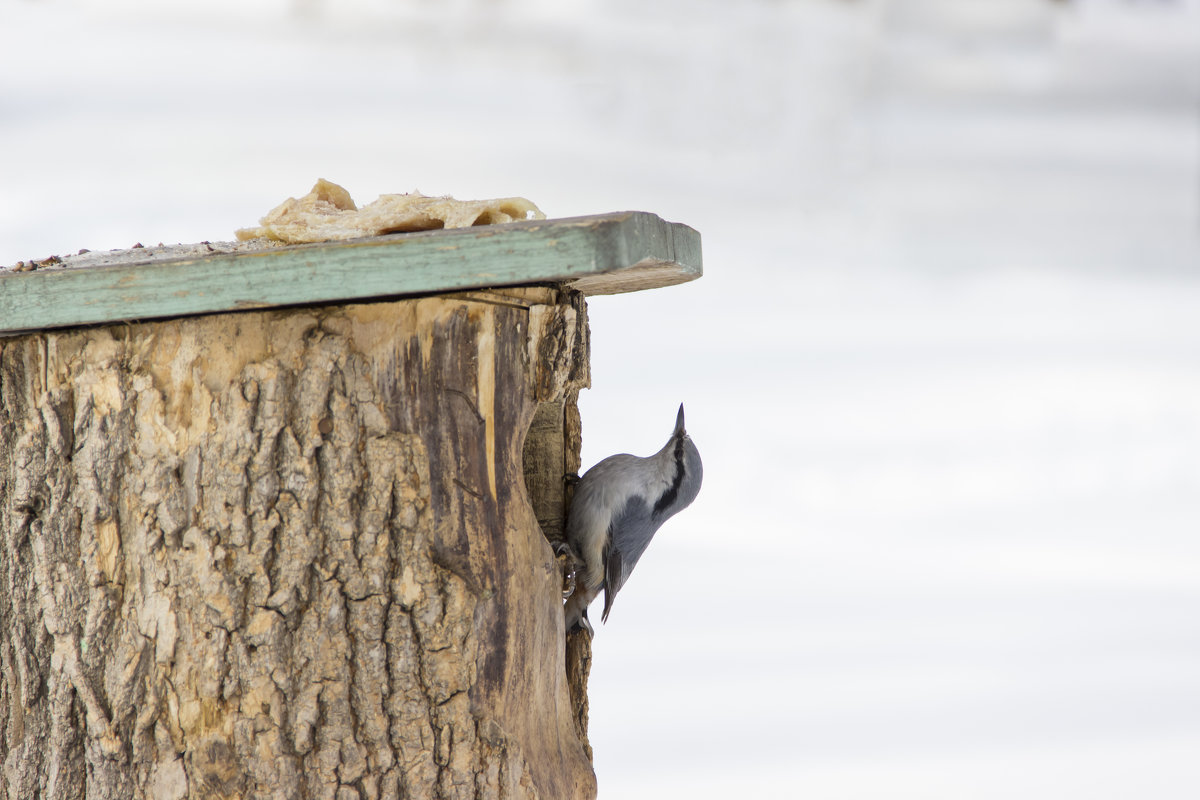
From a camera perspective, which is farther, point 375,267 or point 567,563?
point 567,563

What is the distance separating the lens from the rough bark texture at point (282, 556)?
2.17 metres

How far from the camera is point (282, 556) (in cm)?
217

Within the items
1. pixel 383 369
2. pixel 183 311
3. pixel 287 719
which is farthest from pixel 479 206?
pixel 287 719

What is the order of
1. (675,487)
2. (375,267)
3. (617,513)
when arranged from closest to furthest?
(375,267), (617,513), (675,487)

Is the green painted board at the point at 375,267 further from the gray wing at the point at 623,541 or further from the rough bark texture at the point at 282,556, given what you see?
the gray wing at the point at 623,541

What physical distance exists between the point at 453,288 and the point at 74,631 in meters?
1.08

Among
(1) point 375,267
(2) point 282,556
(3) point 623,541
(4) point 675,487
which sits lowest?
(2) point 282,556

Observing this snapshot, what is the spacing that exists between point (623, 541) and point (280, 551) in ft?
3.07

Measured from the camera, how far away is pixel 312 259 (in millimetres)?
2113

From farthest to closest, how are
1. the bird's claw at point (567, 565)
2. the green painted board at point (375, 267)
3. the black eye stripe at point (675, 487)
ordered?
the black eye stripe at point (675, 487)
the bird's claw at point (567, 565)
the green painted board at point (375, 267)

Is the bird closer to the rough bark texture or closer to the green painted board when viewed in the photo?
the rough bark texture

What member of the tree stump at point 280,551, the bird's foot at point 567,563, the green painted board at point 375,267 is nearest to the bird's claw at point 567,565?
the bird's foot at point 567,563

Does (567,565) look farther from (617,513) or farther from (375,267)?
(375,267)

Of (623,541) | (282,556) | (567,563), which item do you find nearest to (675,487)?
(623,541)
